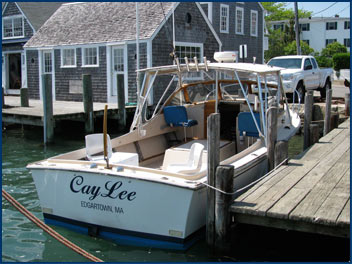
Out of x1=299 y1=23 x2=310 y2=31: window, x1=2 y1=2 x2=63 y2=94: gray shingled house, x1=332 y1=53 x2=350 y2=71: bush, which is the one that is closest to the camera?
x1=2 y1=2 x2=63 y2=94: gray shingled house

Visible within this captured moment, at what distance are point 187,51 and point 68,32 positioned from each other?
221 inches

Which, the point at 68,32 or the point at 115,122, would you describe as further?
the point at 68,32

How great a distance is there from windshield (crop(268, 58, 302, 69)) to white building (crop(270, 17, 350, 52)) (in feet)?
130

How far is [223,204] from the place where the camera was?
563 centimetres

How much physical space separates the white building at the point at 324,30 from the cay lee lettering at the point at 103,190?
53.0m

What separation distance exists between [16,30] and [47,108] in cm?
1361

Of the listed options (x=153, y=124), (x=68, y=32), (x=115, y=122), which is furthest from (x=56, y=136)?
(x=153, y=124)

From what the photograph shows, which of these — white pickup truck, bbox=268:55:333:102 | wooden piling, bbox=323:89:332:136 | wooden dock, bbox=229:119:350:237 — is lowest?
wooden dock, bbox=229:119:350:237

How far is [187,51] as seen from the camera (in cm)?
1928

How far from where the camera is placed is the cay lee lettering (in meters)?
5.78

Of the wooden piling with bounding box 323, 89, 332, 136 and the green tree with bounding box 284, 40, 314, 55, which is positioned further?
the green tree with bounding box 284, 40, 314, 55

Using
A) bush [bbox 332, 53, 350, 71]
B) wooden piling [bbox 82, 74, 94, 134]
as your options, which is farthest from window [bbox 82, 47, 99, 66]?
bush [bbox 332, 53, 350, 71]

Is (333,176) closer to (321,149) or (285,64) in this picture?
(321,149)

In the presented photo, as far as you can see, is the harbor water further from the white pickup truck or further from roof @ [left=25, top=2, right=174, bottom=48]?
roof @ [left=25, top=2, right=174, bottom=48]
